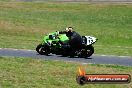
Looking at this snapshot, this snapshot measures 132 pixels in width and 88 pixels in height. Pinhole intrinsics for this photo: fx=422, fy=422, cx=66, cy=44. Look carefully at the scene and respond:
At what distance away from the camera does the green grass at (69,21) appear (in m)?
40.5

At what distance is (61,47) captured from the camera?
2591 cm

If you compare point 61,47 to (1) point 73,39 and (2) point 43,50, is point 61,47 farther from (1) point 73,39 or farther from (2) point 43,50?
(2) point 43,50

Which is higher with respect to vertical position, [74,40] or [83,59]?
[74,40]

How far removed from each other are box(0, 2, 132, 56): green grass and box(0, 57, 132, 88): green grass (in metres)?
7.38

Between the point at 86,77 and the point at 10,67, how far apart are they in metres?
6.77

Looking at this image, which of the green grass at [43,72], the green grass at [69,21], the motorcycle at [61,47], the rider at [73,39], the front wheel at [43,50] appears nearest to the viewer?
the green grass at [43,72]

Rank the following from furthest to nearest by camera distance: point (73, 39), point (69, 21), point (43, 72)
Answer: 1. point (69, 21)
2. point (73, 39)
3. point (43, 72)

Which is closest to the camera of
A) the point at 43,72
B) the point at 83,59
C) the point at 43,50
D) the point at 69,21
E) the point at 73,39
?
the point at 43,72

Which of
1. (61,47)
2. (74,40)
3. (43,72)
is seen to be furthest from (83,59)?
(43,72)

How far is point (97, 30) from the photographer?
46969mm

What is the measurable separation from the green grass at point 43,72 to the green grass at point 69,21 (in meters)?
7.38

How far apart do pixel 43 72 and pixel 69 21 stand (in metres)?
33.8

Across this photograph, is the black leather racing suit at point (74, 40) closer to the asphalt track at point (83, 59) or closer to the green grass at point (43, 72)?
the asphalt track at point (83, 59)

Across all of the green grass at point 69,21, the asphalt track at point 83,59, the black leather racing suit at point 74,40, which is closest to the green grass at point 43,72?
the asphalt track at point 83,59
